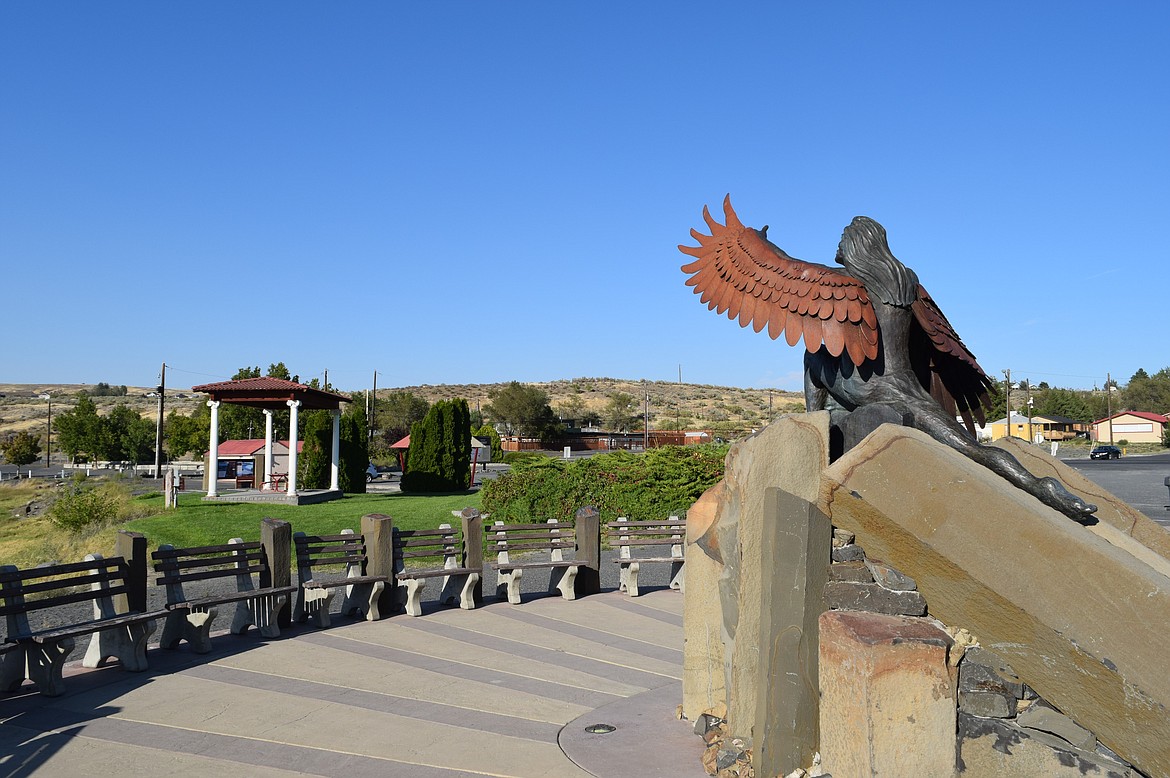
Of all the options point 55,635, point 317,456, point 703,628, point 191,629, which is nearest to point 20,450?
point 317,456

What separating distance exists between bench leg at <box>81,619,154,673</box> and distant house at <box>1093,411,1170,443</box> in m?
74.6

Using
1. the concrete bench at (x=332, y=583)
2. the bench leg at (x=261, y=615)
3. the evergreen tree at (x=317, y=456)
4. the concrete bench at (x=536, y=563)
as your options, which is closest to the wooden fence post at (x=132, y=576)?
the bench leg at (x=261, y=615)

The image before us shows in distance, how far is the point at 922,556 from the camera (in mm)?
3965

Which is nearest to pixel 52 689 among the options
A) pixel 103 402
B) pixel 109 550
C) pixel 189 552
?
pixel 189 552

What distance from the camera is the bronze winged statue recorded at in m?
4.94

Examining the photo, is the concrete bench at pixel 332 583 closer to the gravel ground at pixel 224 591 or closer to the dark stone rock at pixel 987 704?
the gravel ground at pixel 224 591

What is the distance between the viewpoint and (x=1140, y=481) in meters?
30.8

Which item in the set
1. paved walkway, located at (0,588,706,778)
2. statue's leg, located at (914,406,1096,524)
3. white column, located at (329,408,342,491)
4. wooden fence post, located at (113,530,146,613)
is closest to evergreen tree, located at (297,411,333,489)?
white column, located at (329,408,342,491)

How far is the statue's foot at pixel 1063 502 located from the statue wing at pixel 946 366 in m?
1.20

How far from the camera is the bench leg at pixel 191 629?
773 cm

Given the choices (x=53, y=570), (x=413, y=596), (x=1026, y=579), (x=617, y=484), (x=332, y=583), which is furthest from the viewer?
(x=617, y=484)

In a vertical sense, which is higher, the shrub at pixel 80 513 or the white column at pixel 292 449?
the white column at pixel 292 449

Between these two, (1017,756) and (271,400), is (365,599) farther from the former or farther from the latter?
(271,400)

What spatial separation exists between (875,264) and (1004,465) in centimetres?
133
